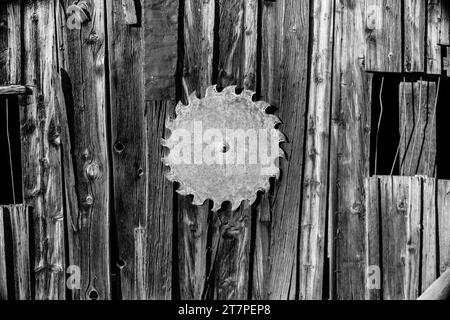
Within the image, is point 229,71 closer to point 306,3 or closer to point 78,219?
point 306,3

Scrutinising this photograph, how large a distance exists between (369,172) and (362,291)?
0.74m

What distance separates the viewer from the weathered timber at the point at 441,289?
10.2ft

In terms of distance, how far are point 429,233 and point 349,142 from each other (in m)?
0.76

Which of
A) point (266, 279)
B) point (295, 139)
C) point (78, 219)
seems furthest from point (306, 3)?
point (78, 219)

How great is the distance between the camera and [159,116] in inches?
118

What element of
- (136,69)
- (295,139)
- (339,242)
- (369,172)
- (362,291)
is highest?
(136,69)

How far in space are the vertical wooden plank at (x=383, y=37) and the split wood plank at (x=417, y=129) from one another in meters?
0.18

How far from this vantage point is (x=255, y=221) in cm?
308

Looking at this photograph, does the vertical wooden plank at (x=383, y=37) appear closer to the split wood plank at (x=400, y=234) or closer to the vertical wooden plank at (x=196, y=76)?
the split wood plank at (x=400, y=234)

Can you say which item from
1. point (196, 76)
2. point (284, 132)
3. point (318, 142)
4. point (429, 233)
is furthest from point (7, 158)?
point (429, 233)

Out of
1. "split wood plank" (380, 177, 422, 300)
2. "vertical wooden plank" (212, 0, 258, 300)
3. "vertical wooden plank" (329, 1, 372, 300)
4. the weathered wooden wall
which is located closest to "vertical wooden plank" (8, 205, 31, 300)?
the weathered wooden wall

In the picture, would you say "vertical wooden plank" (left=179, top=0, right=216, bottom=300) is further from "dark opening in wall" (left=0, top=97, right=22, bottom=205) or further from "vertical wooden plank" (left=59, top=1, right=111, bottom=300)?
"dark opening in wall" (left=0, top=97, right=22, bottom=205)

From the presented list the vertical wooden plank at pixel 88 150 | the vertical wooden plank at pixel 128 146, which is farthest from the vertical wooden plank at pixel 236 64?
the vertical wooden plank at pixel 88 150

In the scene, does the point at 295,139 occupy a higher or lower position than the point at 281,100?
lower
